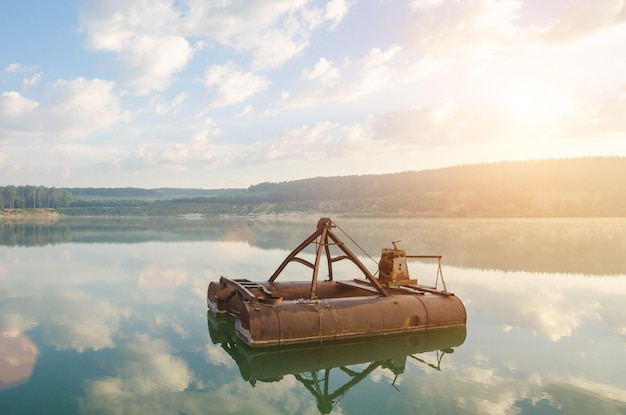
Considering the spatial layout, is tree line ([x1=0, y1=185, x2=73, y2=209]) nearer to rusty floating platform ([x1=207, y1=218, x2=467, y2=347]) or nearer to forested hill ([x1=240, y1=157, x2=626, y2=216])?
forested hill ([x1=240, y1=157, x2=626, y2=216])

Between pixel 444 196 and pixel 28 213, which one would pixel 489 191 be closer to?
pixel 444 196

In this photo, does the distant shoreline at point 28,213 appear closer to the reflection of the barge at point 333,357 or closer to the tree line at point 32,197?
the tree line at point 32,197

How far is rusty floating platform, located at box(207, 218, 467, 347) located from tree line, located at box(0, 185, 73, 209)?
565ft

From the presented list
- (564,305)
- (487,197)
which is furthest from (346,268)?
(487,197)

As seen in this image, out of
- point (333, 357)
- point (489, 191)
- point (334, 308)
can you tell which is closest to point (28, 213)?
point (489, 191)

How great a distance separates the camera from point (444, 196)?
139625mm

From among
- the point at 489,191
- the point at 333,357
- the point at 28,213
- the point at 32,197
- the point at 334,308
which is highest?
the point at 489,191

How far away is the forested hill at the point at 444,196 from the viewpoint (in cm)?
12962

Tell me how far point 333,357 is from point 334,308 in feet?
4.91

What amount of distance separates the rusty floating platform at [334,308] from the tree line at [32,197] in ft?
565

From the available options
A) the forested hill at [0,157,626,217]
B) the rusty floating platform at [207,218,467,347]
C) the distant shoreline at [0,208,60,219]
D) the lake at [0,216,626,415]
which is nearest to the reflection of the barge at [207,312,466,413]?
the lake at [0,216,626,415]

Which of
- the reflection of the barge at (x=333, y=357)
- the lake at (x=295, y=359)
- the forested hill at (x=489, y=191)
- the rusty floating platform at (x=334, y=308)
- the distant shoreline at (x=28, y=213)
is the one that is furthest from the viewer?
the distant shoreline at (x=28, y=213)

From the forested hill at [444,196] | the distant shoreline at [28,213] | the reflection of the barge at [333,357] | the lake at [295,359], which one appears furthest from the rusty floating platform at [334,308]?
the distant shoreline at [28,213]

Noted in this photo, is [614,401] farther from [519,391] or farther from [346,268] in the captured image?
[346,268]
